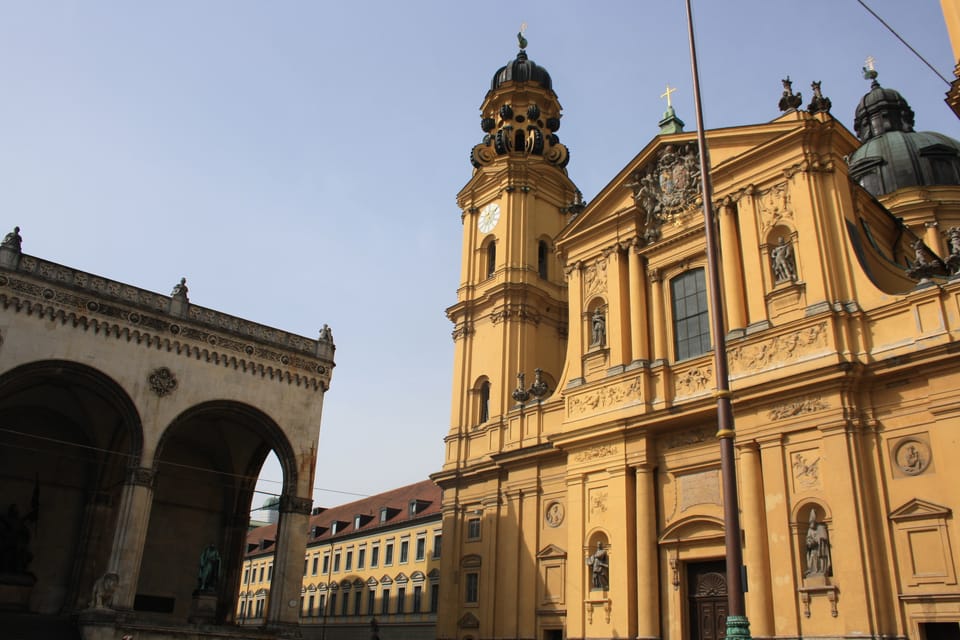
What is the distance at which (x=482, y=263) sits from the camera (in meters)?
33.0

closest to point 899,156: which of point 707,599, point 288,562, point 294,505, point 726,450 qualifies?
point 707,599

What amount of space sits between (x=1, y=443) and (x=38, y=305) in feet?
22.0

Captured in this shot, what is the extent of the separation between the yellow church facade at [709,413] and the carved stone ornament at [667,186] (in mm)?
64

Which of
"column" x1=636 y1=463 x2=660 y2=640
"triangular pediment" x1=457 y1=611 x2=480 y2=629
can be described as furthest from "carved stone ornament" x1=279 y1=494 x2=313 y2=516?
"column" x1=636 y1=463 x2=660 y2=640

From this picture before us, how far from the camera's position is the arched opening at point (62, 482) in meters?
26.6

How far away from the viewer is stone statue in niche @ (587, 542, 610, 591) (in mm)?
21422

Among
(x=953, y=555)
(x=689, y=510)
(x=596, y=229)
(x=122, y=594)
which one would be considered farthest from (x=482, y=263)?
(x=953, y=555)

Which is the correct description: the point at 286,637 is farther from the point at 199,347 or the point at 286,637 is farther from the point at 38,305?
the point at 38,305

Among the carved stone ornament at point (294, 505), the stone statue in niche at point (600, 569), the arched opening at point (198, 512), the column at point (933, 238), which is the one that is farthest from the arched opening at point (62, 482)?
the column at point (933, 238)

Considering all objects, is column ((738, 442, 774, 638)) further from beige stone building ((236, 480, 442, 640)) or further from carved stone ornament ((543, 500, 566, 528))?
beige stone building ((236, 480, 442, 640))

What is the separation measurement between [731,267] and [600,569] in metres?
8.81

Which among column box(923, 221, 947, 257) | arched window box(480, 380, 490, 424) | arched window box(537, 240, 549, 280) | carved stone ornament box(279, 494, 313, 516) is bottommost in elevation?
carved stone ornament box(279, 494, 313, 516)

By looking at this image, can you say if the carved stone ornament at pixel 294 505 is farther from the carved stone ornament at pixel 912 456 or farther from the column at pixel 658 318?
the carved stone ornament at pixel 912 456

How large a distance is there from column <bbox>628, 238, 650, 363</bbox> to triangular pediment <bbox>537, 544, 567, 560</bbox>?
633cm
